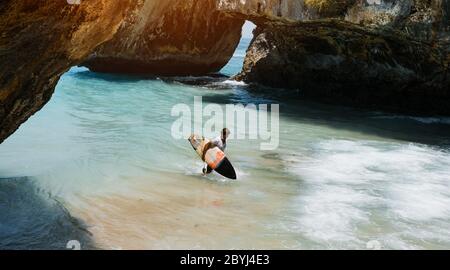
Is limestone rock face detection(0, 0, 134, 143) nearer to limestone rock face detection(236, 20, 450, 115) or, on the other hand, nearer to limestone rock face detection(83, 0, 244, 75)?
limestone rock face detection(236, 20, 450, 115)

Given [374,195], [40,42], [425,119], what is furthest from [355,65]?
[40,42]

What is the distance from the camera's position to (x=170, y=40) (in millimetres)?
30797

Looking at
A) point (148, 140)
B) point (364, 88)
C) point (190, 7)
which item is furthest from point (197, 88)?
point (148, 140)

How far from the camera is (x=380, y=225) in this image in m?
7.77

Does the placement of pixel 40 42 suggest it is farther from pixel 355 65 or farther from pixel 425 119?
pixel 355 65

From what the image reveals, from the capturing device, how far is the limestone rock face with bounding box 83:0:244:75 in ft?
96.5

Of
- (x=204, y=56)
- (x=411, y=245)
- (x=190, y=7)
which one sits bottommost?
(x=411, y=245)

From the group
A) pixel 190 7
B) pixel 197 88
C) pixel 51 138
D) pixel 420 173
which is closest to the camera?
pixel 420 173

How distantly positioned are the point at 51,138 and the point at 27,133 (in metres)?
0.90

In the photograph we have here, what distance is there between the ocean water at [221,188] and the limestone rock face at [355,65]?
359cm

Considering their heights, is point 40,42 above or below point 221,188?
above

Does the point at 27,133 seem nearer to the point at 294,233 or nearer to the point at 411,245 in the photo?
the point at 294,233

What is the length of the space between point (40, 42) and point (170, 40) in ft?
83.5

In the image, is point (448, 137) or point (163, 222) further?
point (448, 137)
